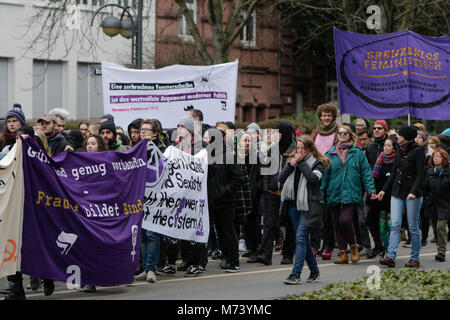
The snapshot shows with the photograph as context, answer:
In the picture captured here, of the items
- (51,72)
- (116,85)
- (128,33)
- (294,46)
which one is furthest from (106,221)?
(294,46)

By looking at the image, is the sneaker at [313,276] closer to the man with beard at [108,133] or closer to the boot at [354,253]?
the boot at [354,253]

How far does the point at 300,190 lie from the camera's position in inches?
488

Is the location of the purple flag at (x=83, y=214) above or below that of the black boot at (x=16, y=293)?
above

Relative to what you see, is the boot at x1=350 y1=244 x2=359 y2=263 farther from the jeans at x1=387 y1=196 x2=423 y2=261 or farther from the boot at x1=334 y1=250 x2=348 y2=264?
the jeans at x1=387 y1=196 x2=423 y2=261

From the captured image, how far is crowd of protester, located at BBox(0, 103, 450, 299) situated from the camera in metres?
12.3

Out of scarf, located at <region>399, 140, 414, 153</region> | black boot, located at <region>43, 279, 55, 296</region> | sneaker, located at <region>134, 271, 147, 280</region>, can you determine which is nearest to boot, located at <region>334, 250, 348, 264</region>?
scarf, located at <region>399, 140, 414, 153</region>

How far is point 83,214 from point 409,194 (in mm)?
4954

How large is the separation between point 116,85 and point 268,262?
4087mm

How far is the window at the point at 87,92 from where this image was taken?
3106 centimetres

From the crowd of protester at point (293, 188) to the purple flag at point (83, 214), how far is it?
0.46 m

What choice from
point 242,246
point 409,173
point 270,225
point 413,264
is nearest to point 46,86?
point 242,246

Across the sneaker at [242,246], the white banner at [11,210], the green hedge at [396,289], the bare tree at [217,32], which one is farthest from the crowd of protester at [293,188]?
the bare tree at [217,32]

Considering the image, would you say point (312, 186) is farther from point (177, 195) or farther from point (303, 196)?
point (177, 195)
